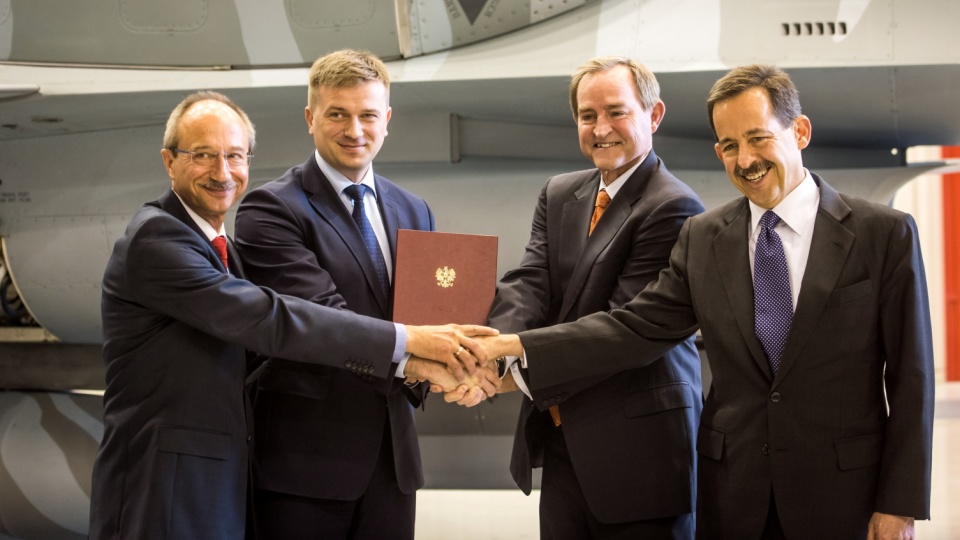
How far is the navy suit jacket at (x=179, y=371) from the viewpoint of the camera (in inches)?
94.0

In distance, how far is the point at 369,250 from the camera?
9.32ft

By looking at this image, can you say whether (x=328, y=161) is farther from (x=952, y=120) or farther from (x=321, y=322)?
(x=952, y=120)

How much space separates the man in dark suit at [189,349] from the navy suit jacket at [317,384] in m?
0.12

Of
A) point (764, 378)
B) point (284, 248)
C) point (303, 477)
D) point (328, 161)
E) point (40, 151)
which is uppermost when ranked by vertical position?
point (40, 151)

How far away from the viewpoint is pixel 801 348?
7.29 feet

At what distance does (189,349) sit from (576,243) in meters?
1.23

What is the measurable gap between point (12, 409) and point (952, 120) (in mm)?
5948

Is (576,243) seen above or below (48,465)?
above

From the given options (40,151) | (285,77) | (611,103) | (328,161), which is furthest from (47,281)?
(611,103)

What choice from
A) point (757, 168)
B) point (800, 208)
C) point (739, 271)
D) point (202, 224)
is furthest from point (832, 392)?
point (202, 224)

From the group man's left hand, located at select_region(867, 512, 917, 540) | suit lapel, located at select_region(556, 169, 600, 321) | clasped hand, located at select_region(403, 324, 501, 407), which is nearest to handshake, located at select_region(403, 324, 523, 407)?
clasped hand, located at select_region(403, 324, 501, 407)

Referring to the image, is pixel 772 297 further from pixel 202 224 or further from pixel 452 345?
pixel 202 224

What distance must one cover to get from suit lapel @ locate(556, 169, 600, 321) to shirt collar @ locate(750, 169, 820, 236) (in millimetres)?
611

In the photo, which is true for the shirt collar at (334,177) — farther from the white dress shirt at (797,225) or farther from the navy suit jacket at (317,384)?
the white dress shirt at (797,225)
